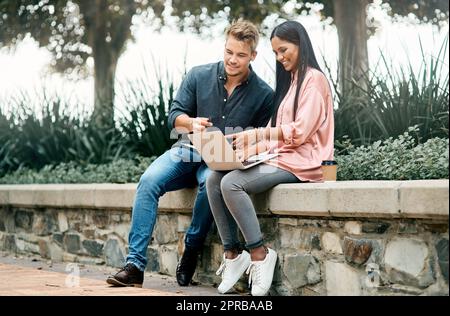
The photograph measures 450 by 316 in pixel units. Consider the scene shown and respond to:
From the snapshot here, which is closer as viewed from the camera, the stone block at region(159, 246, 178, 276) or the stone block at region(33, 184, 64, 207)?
the stone block at region(159, 246, 178, 276)

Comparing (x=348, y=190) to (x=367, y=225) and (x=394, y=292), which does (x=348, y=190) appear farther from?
(x=394, y=292)

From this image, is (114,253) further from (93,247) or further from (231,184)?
(231,184)

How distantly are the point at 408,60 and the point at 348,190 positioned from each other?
2.18 metres

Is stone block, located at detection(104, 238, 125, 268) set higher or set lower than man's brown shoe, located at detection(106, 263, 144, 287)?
lower

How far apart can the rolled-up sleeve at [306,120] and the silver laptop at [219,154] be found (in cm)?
15

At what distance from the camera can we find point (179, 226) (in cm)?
566

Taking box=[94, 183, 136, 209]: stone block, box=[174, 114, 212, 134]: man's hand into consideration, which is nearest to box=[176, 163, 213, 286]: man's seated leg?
box=[174, 114, 212, 134]: man's hand

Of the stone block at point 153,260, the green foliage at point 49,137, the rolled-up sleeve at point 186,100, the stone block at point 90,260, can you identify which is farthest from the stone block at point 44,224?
the rolled-up sleeve at point 186,100

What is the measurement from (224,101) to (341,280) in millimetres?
1429

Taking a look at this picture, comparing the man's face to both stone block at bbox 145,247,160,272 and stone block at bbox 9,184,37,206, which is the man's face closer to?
stone block at bbox 145,247,160,272

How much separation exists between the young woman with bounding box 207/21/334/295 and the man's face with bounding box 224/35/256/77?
0.29 meters

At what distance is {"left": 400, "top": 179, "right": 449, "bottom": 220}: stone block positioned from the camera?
12.0 ft

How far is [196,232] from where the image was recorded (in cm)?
514
